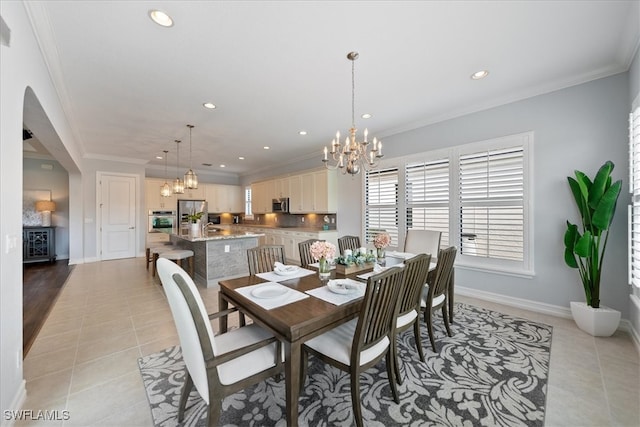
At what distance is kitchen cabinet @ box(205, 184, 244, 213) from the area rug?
6748 millimetres

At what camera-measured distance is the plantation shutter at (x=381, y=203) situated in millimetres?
4633

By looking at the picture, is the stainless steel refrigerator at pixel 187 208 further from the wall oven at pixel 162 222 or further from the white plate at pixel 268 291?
the white plate at pixel 268 291

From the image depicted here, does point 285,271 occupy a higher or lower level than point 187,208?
lower

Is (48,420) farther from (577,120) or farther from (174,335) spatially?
(577,120)

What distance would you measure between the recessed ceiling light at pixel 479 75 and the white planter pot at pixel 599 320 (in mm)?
2683

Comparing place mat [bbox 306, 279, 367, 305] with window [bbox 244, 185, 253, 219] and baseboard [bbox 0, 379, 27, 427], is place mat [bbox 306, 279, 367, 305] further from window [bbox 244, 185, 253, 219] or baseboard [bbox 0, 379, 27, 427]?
window [bbox 244, 185, 253, 219]

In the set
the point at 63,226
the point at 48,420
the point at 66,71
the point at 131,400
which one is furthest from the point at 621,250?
the point at 63,226

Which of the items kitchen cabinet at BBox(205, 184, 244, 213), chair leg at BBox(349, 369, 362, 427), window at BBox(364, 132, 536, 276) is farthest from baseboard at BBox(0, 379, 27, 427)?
kitchen cabinet at BBox(205, 184, 244, 213)

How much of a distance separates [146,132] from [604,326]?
6827 millimetres

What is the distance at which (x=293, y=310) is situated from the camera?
156 centimetres

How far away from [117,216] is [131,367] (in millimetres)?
6067

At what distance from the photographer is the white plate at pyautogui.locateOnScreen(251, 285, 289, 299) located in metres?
1.77

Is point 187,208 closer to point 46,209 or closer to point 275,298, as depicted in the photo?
point 46,209

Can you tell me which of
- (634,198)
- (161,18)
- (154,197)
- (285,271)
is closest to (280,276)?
(285,271)
